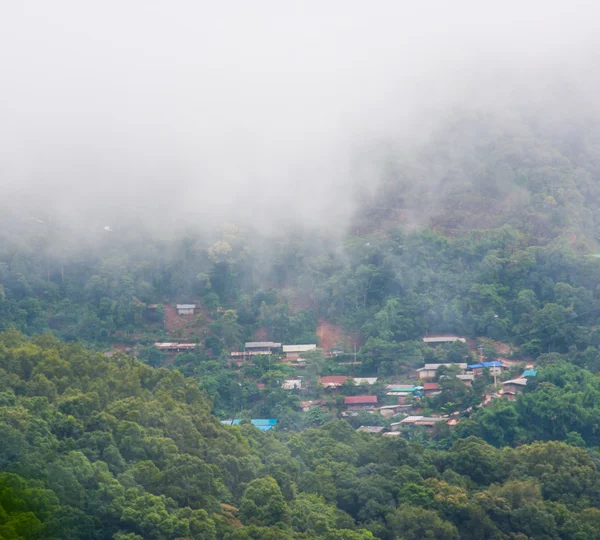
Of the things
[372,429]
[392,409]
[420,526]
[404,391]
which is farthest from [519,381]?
[420,526]

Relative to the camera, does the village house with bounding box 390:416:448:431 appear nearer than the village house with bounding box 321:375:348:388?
Yes

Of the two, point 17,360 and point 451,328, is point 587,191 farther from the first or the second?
point 17,360

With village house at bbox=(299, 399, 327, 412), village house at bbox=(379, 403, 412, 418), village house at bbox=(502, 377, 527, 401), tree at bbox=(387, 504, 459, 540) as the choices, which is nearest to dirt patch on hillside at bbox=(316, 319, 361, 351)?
village house at bbox=(299, 399, 327, 412)

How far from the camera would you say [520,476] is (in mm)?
28203

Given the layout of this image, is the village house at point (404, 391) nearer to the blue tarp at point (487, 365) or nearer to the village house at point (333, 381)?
the village house at point (333, 381)

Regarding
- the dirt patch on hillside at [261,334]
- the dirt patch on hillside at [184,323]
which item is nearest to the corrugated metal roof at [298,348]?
the dirt patch on hillside at [261,334]

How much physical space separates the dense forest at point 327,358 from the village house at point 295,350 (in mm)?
588

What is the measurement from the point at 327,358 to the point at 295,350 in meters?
1.17

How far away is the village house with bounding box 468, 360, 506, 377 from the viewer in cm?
3609

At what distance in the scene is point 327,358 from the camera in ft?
124

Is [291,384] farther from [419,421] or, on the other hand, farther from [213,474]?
[213,474]

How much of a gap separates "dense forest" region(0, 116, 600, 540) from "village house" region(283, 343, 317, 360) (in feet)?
1.93

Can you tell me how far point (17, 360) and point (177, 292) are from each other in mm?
13402

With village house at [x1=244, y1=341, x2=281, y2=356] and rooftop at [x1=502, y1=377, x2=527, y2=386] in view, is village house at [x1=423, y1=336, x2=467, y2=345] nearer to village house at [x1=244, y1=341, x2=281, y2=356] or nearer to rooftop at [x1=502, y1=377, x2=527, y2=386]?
rooftop at [x1=502, y1=377, x2=527, y2=386]
